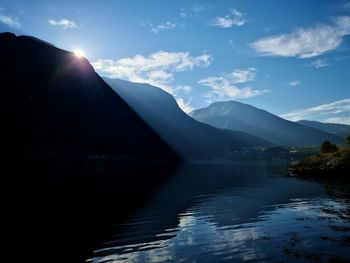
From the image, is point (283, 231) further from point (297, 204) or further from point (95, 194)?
point (95, 194)

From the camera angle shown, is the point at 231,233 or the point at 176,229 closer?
the point at 231,233

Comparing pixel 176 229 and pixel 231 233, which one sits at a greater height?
pixel 176 229

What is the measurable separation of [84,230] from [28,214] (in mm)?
12236

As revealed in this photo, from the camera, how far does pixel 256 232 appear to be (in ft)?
112

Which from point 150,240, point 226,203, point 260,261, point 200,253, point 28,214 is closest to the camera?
point 260,261

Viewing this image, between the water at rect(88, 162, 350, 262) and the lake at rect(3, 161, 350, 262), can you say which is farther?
the lake at rect(3, 161, 350, 262)

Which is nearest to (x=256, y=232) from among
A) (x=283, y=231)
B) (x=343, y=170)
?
(x=283, y=231)

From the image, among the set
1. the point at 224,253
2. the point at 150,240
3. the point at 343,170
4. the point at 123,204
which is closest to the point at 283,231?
the point at 224,253

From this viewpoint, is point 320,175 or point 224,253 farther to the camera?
point 320,175

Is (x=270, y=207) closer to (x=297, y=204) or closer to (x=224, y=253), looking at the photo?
(x=297, y=204)

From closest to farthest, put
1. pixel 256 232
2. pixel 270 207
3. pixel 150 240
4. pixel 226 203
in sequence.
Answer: pixel 150 240 → pixel 256 232 → pixel 270 207 → pixel 226 203

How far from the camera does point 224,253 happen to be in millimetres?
26562

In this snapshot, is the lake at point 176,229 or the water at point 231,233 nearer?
the water at point 231,233

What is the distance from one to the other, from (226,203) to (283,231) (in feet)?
72.7
